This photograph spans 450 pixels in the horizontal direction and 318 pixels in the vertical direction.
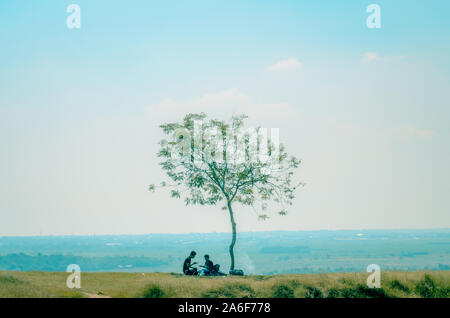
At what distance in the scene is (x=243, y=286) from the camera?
26078 millimetres

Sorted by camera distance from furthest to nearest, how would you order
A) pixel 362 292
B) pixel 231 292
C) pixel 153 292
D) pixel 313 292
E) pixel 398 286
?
pixel 398 286
pixel 362 292
pixel 313 292
pixel 231 292
pixel 153 292

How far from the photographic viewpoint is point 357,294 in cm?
2628

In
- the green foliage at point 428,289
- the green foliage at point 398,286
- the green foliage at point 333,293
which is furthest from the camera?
the green foliage at point 398,286

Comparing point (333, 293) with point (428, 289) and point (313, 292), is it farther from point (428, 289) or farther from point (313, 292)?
point (428, 289)

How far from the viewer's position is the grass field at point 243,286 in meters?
23.7

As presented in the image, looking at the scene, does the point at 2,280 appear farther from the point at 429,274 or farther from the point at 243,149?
the point at 429,274

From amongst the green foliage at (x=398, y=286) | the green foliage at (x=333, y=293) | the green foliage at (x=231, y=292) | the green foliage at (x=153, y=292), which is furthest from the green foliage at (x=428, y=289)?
the green foliage at (x=153, y=292)

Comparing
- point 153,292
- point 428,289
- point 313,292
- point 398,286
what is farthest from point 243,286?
point 428,289

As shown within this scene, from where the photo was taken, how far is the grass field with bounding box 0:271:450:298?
23656mm

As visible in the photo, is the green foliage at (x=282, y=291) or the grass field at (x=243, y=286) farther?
the green foliage at (x=282, y=291)

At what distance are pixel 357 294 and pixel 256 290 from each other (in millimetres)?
6527

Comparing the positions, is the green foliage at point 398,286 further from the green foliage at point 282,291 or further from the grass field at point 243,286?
the green foliage at point 282,291

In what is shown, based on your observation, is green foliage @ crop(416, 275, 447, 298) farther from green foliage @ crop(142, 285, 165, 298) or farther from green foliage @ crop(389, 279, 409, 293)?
green foliage @ crop(142, 285, 165, 298)
